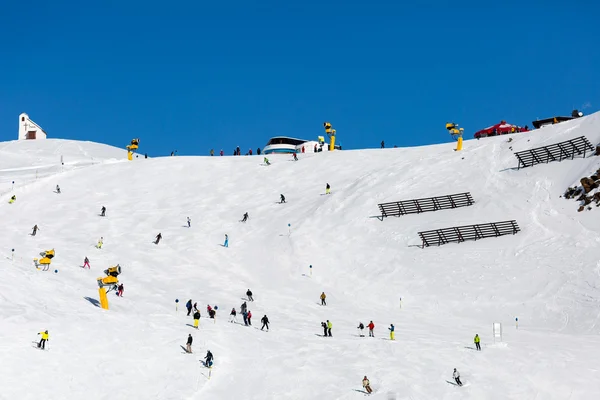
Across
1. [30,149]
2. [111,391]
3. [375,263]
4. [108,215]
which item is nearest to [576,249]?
[375,263]

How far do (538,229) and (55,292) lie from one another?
27.9 metres

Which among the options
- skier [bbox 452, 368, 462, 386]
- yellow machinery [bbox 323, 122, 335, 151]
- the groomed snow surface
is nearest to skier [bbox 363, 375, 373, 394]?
the groomed snow surface

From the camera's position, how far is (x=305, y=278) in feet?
135

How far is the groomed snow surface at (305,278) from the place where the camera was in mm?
24125

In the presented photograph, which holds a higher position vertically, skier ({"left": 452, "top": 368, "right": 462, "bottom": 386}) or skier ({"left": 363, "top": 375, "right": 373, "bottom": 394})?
skier ({"left": 452, "top": 368, "right": 462, "bottom": 386})

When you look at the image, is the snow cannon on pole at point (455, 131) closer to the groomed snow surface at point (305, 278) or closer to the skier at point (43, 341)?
the groomed snow surface at point (305, 278)

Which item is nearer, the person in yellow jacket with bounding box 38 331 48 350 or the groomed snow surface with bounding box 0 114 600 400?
the person in yellow jacket with bounding box 38 331 48 350

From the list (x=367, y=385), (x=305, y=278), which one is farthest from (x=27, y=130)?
(x=367, y=385)

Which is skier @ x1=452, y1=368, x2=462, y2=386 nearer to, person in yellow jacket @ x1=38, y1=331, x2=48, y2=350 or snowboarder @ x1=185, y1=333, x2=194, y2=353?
snowboarder @ x1=185, y1=333, x2=194, y2=353

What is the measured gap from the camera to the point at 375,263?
42188 millimetres

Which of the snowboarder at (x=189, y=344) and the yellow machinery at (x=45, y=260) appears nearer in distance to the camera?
the snowboarder at (x=189, y=344)

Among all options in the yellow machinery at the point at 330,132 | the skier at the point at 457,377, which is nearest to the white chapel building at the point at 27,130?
the yellow machinery at the point at 330,132

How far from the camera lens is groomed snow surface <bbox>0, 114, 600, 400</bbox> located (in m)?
24.1

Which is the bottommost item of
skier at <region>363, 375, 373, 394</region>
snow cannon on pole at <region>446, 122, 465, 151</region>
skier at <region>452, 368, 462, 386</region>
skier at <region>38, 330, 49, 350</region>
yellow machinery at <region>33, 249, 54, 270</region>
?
skier at <region>363, 375, 373, 394</region>
